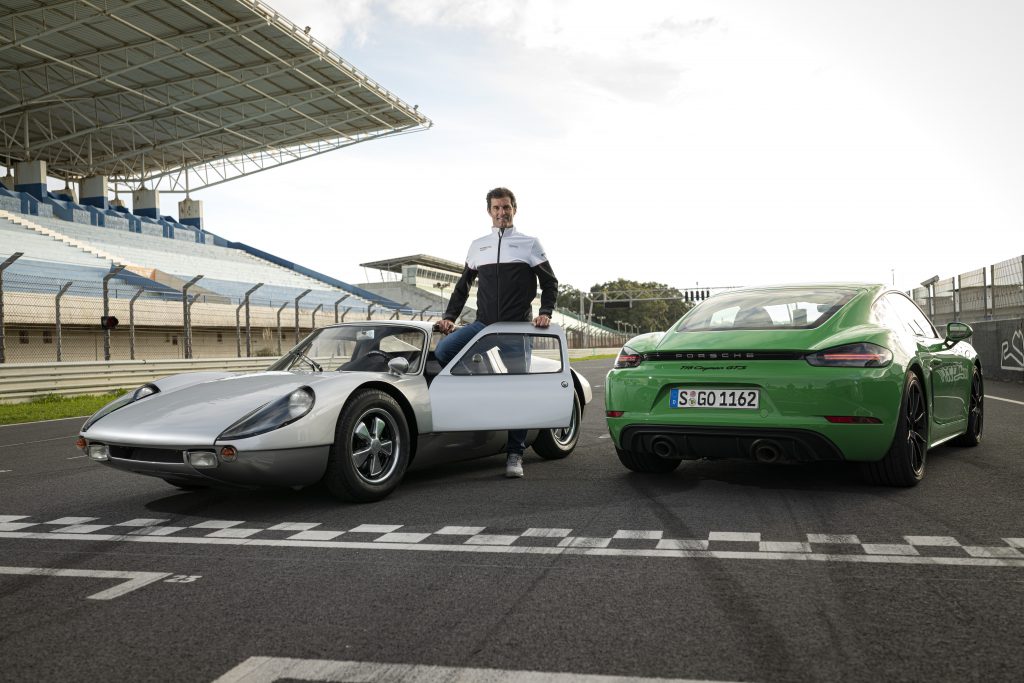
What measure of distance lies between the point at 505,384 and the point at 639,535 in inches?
75.5

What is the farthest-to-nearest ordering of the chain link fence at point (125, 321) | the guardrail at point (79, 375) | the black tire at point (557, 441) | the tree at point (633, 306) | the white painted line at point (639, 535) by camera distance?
the tree at point (633, 306)
the chain link fence at point (125, 321)
the guardrail at point (79, 375)
the black tire at point (557, 441)
the white painted line at point (639, 535)

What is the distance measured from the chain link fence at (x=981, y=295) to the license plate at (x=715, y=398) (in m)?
11.7

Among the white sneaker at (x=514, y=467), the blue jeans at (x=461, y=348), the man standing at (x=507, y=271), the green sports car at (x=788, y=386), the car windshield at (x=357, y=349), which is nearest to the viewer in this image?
the green sports car at (x=788, y=386)

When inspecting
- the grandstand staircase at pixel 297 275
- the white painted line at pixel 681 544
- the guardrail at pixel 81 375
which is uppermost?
the grandstand staircase at pixel 297 275

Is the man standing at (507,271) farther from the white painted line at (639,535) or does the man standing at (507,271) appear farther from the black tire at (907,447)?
the black tire at (907,447)

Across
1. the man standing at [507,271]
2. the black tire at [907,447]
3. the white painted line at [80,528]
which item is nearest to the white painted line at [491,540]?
the man standing at [507,271]

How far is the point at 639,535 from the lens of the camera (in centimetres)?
421

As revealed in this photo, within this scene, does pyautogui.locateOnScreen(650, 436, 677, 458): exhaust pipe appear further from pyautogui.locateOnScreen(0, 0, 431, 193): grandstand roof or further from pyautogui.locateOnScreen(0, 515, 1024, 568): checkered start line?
pyautogui.locateOnScreen(0, 0, 431, 193): grandstand roof

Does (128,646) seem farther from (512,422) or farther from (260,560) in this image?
(512,422)

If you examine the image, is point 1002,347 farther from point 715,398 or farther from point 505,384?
point 505,384

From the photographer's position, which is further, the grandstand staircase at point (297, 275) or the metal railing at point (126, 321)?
the grandstand staircase at point (297, 275)

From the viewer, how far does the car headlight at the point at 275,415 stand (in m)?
4.64

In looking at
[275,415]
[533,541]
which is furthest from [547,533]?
[275,415]

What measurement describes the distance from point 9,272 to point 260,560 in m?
25.4
